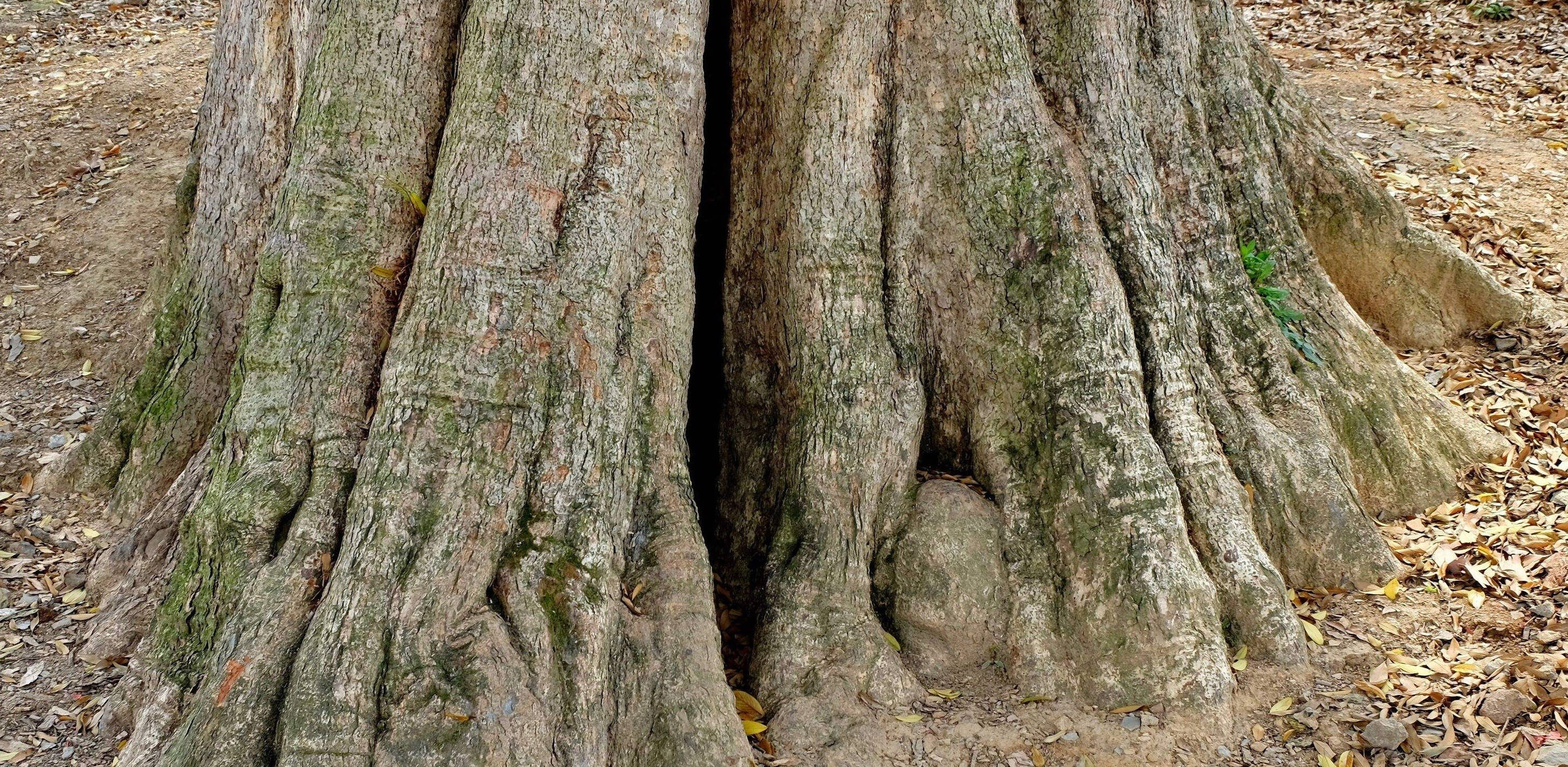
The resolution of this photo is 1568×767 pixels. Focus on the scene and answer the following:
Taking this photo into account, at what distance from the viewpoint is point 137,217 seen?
250 inches

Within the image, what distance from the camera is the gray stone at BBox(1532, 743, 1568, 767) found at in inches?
125

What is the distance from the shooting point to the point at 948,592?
3578 millimetres

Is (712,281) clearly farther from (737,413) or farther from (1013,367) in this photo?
(1013,367)

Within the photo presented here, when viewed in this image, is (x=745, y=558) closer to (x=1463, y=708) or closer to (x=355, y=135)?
(x=355, y=135)

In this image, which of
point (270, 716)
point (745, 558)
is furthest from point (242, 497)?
point (745, 558)

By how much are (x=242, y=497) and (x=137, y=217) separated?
3.98 m

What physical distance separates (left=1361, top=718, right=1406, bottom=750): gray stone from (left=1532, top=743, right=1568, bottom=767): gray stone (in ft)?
1.09

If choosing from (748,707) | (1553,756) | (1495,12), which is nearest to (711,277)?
(748,707)

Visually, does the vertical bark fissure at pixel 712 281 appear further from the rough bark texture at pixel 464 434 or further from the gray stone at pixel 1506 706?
the gray stone at pixel 1506 706

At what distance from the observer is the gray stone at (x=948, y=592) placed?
11.8 feet

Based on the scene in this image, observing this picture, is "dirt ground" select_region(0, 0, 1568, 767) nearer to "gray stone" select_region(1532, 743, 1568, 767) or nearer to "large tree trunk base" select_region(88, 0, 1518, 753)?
"gray stone" select_region(1532, 743, 1568, 767)

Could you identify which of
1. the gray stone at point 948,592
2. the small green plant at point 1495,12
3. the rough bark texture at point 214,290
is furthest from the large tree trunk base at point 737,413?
the small green plant at point 1495,12

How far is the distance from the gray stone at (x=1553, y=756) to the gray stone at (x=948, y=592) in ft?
4.89

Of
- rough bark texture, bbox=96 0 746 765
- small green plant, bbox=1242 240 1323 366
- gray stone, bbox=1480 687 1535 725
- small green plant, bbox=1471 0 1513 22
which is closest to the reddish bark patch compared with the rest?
rough bark texture, bbox=96 0 746 765
